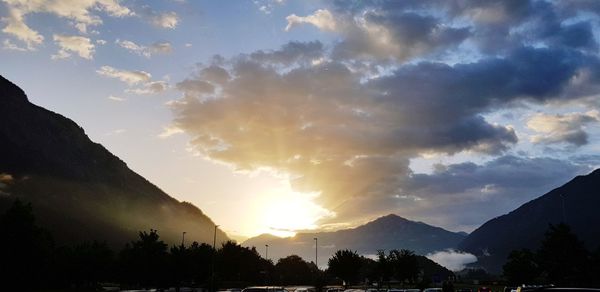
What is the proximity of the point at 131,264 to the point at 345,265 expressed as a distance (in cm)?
4923

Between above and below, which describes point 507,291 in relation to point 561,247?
below

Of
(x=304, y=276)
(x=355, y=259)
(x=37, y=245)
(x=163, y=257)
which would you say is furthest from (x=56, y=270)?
(x=304, y=276)

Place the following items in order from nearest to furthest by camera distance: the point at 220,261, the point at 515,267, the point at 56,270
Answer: the point at 56,270
the point at 515,267
the point at 220,261

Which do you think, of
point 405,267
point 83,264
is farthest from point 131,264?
point 405,267

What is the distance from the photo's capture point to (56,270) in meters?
84.8

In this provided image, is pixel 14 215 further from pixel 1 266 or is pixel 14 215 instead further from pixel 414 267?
pixel 414 267

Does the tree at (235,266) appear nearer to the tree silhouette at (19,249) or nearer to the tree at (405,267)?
the tree at (405,267)

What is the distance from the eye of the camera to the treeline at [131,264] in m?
56.6

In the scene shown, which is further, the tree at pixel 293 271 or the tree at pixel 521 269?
the tree at pixel 293 271

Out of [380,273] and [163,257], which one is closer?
[163,257]

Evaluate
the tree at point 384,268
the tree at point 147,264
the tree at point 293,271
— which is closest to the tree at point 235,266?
the tree at point 384,268

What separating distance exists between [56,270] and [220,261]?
1690 inches

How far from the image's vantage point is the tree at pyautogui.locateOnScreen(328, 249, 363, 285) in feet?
379

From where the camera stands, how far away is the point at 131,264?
277 ft
